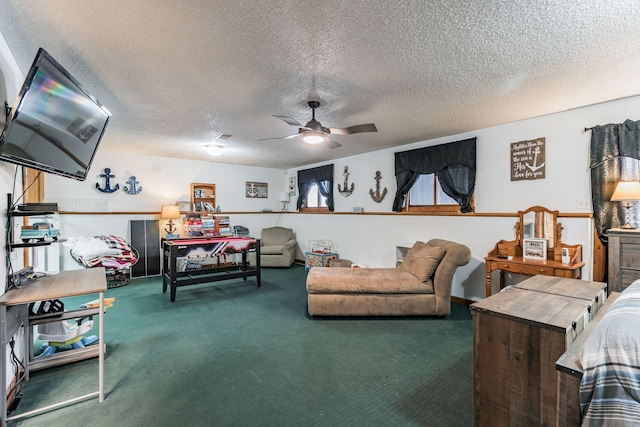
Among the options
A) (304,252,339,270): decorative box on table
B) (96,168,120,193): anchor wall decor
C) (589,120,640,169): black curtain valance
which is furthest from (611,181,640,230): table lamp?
(96,168,120,193): anchor wall decor

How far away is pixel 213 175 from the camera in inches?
252

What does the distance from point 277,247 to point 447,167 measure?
3.64 metres

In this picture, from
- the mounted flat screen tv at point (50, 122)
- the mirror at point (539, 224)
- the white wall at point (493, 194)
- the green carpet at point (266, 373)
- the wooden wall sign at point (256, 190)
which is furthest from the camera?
the wooden wall sign at point (256, 190)

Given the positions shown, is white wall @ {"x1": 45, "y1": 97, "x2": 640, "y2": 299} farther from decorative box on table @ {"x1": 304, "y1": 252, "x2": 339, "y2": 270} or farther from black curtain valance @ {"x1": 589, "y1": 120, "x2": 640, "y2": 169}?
decorative box on table @ {"x1": 304, "y1": 252, "x2": 339, "y2": 270}

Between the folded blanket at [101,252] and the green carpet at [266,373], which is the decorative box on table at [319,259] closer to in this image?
the green carpet at [266,373]

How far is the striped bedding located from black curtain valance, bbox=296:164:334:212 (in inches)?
204

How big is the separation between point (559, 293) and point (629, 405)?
0.89 metres

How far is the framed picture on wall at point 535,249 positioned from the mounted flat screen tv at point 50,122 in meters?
4.19

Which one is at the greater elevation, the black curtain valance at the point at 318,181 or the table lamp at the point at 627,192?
the black curtain valance at the point at 318,181

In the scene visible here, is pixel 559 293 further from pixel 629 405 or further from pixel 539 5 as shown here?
pixel 539 5

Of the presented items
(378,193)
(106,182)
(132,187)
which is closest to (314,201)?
(378,193)

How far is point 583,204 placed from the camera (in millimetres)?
3066

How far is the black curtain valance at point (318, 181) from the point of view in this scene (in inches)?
240

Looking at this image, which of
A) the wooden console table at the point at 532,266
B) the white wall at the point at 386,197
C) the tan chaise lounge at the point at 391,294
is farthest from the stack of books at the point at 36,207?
the wooden console table at the point at 532,266
